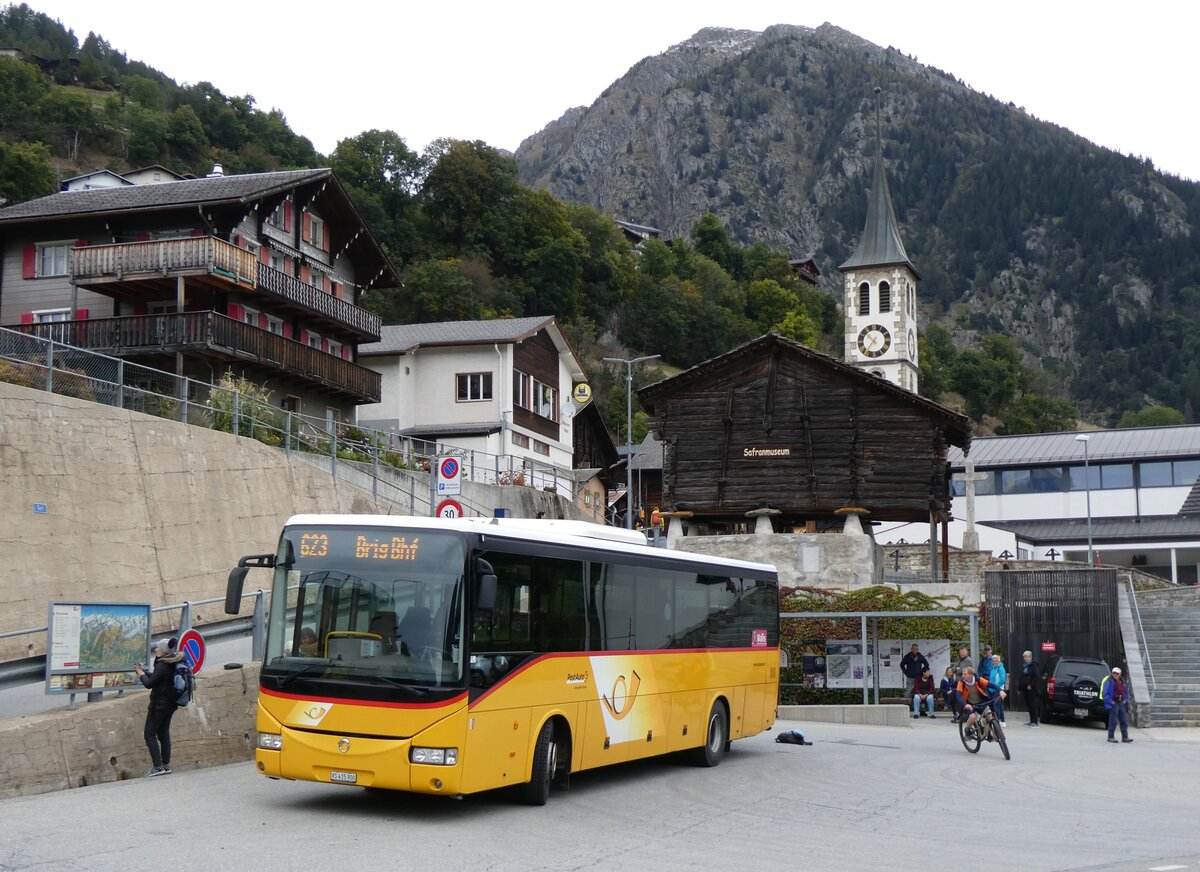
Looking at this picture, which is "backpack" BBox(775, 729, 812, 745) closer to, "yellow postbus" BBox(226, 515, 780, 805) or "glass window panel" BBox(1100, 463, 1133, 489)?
"yellow postbus" BBox(226, 515, 780, 805)

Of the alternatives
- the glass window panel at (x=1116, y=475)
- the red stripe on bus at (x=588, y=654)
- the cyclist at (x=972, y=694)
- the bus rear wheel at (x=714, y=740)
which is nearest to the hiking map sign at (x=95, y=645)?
the red stripe on bus at (x=588, y=654)

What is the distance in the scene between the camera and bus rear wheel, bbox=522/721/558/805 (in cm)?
1371

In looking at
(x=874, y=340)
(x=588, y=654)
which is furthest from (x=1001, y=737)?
(x=874, y=340)

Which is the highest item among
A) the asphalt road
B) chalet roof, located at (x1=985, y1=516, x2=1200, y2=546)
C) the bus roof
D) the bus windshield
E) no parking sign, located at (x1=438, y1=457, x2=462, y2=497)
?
chalet roof, located at (x1=985, y1=516, x2=1200, y2=546)

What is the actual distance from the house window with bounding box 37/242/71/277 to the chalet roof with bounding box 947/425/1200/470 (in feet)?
160

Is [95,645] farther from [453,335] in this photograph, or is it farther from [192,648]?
[453,335]

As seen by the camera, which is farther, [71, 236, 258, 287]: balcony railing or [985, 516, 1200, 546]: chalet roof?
[985, 516, 1200, 546]: chalet roof

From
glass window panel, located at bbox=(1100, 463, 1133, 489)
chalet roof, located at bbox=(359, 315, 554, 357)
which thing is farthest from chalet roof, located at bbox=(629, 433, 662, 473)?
A: glass window panel, located at bbox=(1100, 463, 1133, 489)

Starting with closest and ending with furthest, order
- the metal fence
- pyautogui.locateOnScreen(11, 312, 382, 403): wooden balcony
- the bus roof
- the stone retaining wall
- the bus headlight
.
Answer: the bus headlight < the bus roof < the stone retaining wall < the metal fence < pyautogui.locateOnScreen(11, 312, 382, 403): wooden balcony

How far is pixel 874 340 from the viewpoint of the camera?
319ft

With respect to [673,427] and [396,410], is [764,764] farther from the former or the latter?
[396,410]

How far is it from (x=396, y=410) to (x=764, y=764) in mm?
39782

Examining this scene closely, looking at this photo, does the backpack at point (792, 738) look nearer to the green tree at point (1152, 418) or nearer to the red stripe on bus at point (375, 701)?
the red stripe on bus at point (375, 701)

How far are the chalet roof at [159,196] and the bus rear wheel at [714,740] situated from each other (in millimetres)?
30148
